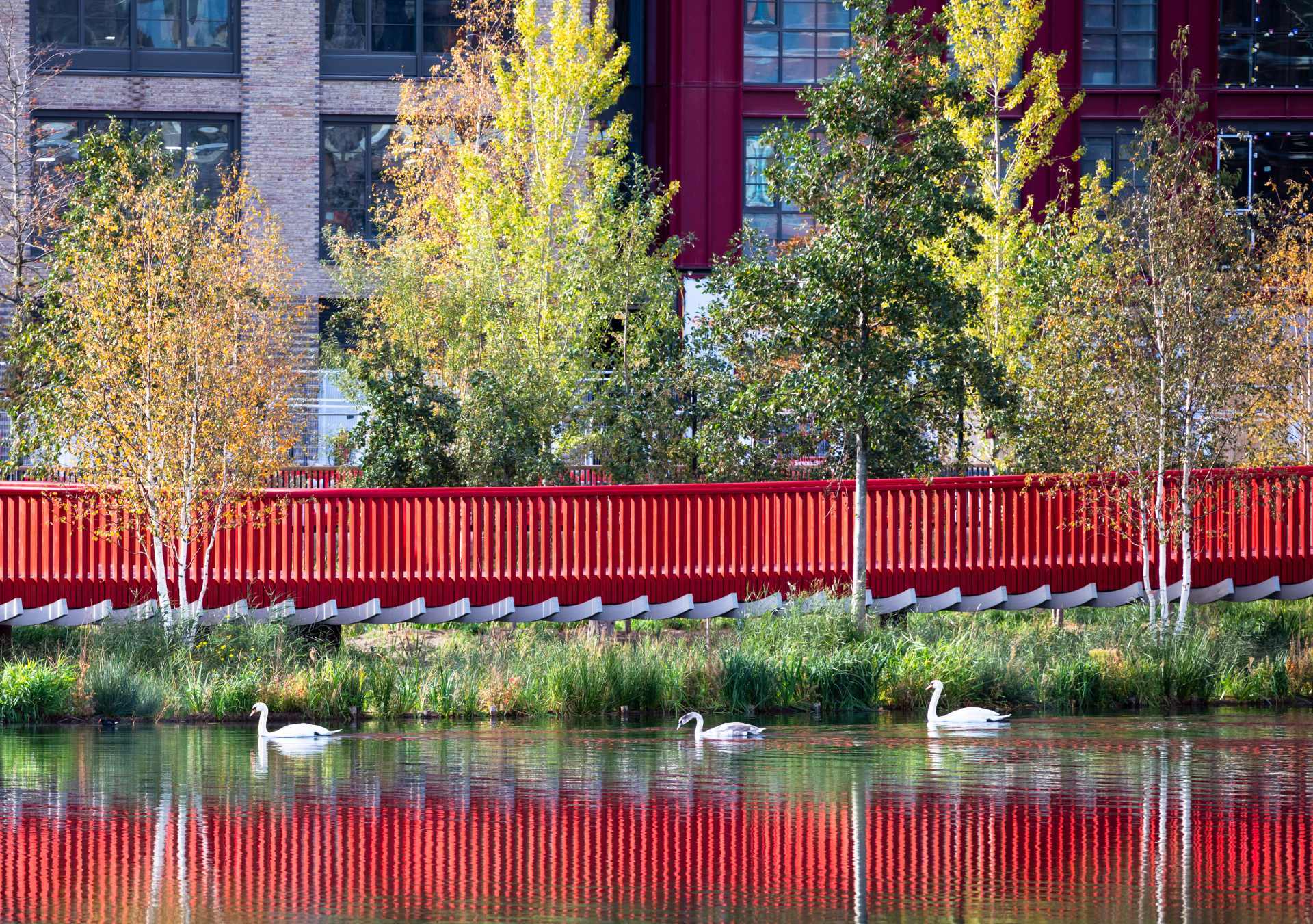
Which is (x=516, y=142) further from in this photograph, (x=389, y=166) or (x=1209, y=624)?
(x=1209, y=624)

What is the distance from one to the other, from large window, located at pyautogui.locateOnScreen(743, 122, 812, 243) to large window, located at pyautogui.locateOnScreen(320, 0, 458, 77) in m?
7.44

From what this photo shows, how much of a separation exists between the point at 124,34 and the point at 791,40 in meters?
15.7

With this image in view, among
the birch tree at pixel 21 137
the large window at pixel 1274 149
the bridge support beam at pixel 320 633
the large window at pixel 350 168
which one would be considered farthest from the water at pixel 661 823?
the large window at pixel 1274 149

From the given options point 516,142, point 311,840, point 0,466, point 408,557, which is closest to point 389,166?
point 516,142

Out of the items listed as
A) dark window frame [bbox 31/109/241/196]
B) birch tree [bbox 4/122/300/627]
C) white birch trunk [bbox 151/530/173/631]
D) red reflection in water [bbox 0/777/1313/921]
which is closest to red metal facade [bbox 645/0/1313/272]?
dark window frame [bbox 31/109/241/196]

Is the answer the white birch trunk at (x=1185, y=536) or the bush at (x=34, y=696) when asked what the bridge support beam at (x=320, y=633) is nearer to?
the bush at (x=34, y=696)

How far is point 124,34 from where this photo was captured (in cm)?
4934

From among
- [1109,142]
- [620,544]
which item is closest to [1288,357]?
[620,544]

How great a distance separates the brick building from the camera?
1939 inches

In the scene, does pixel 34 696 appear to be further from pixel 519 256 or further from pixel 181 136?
pixel 181 136

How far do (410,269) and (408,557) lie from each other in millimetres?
12650

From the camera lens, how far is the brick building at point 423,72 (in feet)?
162

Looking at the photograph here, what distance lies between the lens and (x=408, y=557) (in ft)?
81.0

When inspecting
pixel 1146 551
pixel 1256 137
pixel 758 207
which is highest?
pixel 1256 137
